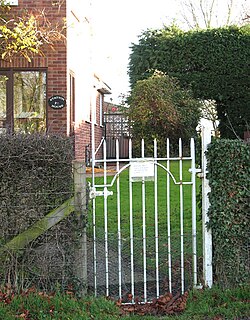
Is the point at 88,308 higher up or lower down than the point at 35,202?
lower down

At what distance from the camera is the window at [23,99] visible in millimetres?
12805

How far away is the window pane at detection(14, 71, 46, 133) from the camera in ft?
42.2

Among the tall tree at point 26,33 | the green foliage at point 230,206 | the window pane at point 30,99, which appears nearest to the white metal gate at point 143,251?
the green foliage at point 230,206

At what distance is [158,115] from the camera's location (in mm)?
17859

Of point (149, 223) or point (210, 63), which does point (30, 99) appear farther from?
point (210, 63)

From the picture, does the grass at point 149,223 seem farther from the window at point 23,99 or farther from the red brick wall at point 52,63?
the window at point 23,99

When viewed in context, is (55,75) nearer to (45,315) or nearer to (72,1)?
(72,1)

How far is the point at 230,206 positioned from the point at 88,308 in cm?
182

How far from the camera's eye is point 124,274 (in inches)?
252

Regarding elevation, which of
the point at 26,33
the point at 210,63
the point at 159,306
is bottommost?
the point at 159,306

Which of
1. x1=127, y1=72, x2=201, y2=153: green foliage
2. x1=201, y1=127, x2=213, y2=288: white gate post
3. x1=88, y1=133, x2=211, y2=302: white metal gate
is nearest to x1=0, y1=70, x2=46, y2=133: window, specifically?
x1=88, y1=133, x2=211, y2=302: white metal gate

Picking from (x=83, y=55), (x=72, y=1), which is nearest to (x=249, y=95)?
(x=83, y=55)

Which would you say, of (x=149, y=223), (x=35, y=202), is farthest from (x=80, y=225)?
(x=149, y=223)

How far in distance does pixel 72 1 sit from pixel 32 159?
352 inches
